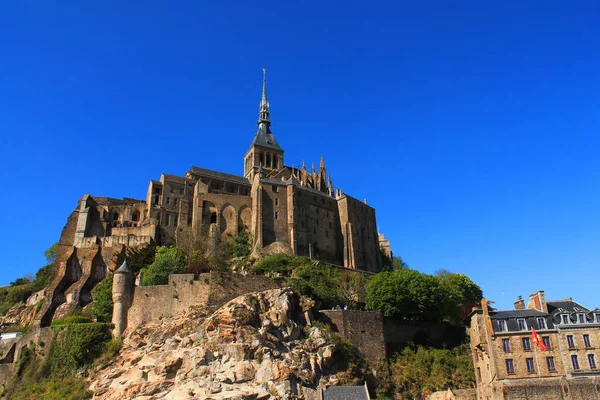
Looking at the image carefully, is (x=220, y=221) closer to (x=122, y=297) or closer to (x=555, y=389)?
(x=122, y=297)

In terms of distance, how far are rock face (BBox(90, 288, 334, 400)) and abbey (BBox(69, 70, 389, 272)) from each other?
22794 mm

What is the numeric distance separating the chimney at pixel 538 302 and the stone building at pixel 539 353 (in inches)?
3.0

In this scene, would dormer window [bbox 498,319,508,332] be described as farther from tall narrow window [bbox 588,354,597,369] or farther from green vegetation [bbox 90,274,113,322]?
green vegetation [bbox 90,274,113,322]

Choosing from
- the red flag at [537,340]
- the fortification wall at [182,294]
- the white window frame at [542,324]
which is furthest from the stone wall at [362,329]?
the white window frame at [542,324]

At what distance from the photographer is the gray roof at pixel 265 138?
309 ft

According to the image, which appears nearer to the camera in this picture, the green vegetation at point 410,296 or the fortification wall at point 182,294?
the fortification wall at point 182,294

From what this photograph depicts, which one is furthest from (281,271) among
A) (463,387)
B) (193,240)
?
(463,387)

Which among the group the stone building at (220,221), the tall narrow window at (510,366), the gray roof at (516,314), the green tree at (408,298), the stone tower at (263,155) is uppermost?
the stone tower at (263,155)

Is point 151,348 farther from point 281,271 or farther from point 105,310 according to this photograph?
point 281,271

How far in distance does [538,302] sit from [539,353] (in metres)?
4.45

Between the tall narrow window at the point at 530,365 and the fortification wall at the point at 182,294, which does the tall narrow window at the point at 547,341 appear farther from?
the fortification wall at the point at 182,294

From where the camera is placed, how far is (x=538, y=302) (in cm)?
4106

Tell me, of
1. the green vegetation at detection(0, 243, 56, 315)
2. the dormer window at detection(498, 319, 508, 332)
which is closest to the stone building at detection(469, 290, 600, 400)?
the dormer window at detection(498, 319, 508, 332)

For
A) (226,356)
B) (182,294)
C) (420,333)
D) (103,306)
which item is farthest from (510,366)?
(103,306)
